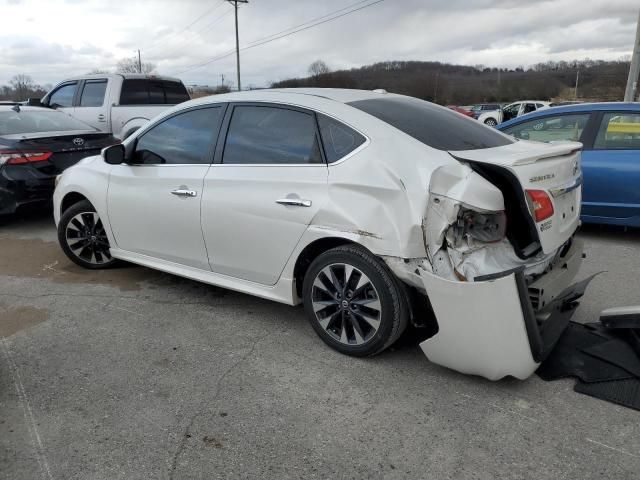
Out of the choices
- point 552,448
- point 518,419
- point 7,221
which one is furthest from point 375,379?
point 7,221

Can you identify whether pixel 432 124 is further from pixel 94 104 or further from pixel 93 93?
pixel 93 93

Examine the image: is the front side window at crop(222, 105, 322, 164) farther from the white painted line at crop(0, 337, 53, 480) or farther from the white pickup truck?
the white pickup truck

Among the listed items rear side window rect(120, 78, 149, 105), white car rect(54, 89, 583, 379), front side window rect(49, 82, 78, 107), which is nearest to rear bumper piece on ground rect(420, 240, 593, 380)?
white car rect(54, 89, 583, 379)

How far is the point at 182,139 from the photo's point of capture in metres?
4.18

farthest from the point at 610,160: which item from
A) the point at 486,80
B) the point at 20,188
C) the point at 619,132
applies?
the point at 486,80

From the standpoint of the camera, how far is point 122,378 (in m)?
3.22

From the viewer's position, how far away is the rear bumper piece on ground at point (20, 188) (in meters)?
6.46

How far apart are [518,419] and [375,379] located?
0.82 m

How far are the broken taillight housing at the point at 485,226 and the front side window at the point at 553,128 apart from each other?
372cm

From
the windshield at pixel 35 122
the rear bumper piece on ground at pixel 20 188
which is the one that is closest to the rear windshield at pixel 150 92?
the windshield at pixel 35 122

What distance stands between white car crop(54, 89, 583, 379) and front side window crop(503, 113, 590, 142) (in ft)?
9.30

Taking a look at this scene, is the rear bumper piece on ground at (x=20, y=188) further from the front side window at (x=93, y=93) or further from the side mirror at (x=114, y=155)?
the front side window at (x=93, y=93)

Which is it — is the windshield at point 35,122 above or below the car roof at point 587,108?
above

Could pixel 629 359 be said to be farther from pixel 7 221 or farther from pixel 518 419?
pixel 7 221
